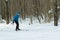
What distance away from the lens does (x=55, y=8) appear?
20.1 meters

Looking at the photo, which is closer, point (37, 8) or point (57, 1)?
point (57, 1)

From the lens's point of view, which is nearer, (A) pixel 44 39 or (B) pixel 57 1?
(A) pixel 44 39

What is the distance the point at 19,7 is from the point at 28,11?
196 cm

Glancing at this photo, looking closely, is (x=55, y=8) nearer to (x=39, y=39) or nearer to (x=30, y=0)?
(x=39, y=39)

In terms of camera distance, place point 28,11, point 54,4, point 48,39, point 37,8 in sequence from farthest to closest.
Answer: point 28,11, point 37,8, point 54,4, point 48,39

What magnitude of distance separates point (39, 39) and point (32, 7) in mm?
23237

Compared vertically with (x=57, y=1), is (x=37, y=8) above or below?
below

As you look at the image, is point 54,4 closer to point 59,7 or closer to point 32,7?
point 59,7

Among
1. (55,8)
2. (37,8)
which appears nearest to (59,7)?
(55,8)

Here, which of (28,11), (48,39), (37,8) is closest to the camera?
(48,39)

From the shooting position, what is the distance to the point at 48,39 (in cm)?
1052

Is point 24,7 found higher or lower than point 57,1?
lower

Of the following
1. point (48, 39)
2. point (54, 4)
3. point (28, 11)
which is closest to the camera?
point (48, 39)

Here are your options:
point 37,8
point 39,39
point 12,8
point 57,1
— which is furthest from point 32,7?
point 39,39
